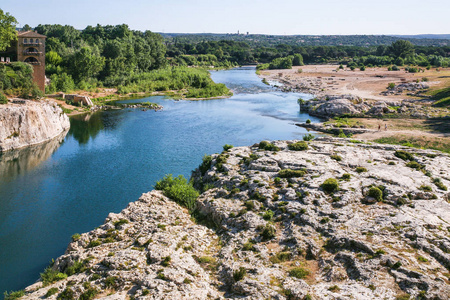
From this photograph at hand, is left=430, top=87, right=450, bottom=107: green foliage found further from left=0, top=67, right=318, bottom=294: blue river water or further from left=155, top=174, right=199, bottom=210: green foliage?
left=155, top=174, right=199, bottom=210: green foliage

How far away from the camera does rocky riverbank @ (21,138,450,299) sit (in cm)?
2725

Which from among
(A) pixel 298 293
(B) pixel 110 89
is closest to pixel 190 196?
(A) pixel 298 293

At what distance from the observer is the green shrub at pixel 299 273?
2884cm

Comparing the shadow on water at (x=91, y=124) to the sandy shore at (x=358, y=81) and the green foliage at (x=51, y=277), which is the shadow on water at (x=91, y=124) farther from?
the sandy shore at (x=358, y=81)

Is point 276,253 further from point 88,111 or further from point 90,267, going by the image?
point 88,111

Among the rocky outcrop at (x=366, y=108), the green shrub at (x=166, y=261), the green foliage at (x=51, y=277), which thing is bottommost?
the green foliage at (x=51, y=277)

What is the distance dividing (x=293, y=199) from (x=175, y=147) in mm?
34631

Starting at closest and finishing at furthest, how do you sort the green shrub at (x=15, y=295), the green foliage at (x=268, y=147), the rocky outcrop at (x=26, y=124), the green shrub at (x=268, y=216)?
the green shrub at (x=15, y=295), the green shrub at (x=268, y=216), the green foliage at (x=268, y=147), the rocky outcrop at (x=26, y=124)

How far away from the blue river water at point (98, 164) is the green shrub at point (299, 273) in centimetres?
2174

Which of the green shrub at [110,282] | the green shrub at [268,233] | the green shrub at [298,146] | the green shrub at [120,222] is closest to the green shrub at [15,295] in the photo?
the green shrub at [110,282]

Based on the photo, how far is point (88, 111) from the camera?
101312 millimetres

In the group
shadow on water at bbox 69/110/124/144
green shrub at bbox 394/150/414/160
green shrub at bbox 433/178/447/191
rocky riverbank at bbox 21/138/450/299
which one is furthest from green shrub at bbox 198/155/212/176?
shadow on water at bbox 69/110/124/144

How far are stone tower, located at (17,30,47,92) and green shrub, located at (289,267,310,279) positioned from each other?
89.2m

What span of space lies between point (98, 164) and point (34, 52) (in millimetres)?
54621
